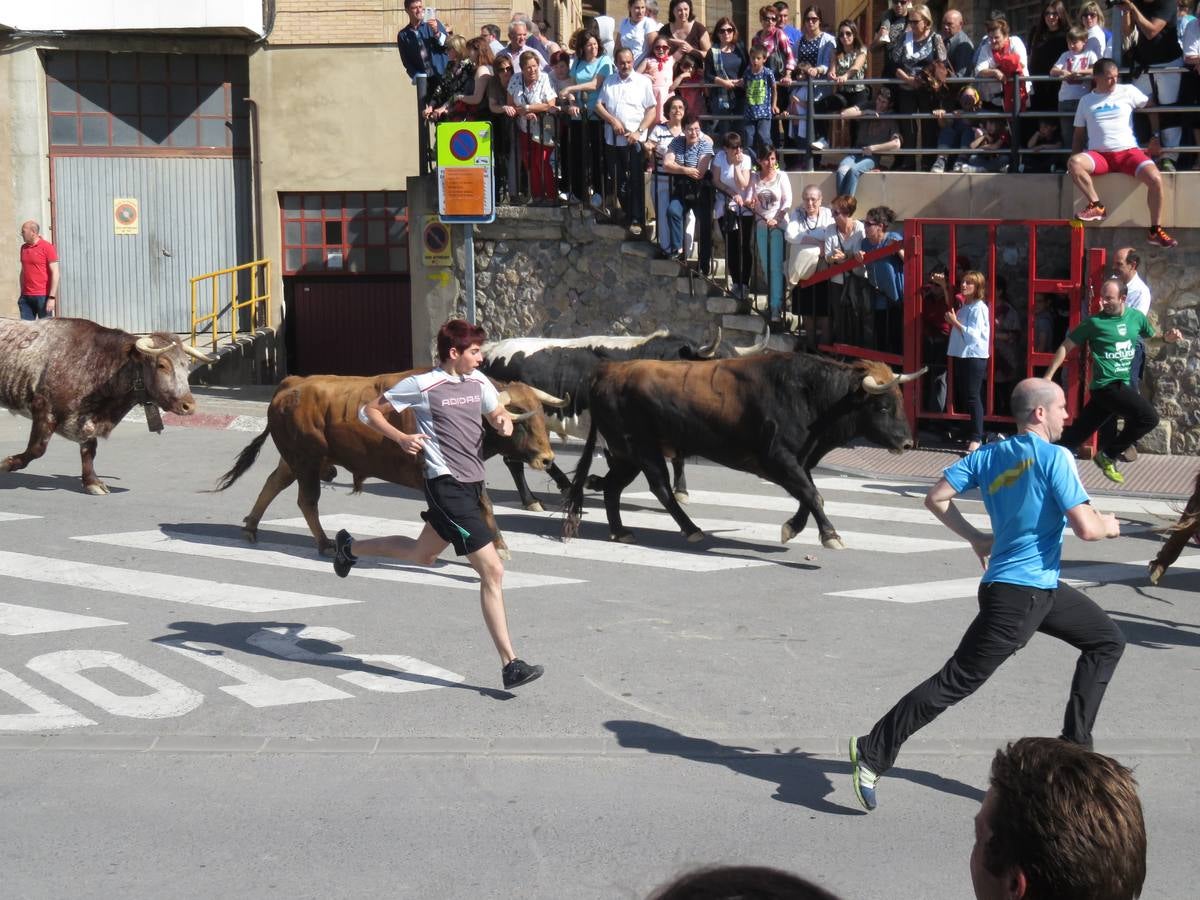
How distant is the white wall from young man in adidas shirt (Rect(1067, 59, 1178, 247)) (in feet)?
38.9

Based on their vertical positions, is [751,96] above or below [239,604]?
above

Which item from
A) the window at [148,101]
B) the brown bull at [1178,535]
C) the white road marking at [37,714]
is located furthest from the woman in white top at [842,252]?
the window at [148,101]

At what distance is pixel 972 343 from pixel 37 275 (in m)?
10.9

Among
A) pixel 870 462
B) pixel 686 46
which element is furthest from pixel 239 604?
pixel 686 46

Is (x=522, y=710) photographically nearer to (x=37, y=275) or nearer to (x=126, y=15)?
(x=37, y=275)

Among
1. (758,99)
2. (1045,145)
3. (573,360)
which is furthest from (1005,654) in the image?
(758,99)

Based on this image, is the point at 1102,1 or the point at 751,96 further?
the point at 1102,1

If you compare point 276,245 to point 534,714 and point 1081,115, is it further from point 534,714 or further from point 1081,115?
point 534,714

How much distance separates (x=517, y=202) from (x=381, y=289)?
6341mm

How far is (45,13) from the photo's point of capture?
71.4 ft

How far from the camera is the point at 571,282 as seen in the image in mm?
17766

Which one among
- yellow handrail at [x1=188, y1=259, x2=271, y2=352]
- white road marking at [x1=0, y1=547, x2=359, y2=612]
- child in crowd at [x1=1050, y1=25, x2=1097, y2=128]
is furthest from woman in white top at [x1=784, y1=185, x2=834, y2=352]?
yellow handrail at [x1=188, y1=259, x2=271, y2=352]

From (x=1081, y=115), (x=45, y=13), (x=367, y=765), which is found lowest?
(x=367, y=765)

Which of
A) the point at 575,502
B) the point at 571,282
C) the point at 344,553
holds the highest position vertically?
the point at 571,282
